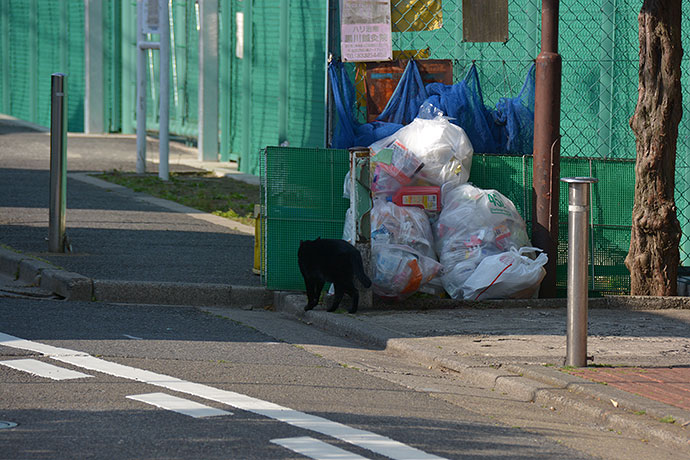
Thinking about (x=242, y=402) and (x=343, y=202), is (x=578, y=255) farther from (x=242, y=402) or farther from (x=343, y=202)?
(x=343, y=202)

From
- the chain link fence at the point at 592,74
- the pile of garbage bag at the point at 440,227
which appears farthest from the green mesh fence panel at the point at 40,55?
the pile of garbage bag at the point at 440,227

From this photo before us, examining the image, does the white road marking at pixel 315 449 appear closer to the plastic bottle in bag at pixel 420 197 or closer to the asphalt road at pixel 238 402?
the asphalt road at pixel 238 402

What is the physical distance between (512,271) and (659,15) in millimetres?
2552

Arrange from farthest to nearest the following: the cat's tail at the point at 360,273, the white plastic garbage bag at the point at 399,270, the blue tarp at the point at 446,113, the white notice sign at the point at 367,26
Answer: the blue tarp at the point at 446,113 < the white notice sign at the point at 367,26 < the white plastic garbage bag at the point at 399,270 < the cat's tail at the point at 360,273

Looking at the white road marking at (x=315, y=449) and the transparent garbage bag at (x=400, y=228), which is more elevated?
the transparent garbage bag at (x=400, y=228)

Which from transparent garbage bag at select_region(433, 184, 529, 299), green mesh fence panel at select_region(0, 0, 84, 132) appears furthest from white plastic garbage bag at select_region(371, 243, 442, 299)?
green mesh fence panel at select_region(0, 0, 84, 132)

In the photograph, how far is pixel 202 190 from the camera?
52.4 ft

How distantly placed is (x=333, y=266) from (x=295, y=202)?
1092 mm

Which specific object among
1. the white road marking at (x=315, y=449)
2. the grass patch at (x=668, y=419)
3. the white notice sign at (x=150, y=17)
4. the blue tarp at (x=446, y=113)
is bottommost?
the grass patch at (x=668, y=419)

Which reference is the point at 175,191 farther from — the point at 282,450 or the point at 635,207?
the point at 282,450

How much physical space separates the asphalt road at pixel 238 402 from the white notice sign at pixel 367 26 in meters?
3.25

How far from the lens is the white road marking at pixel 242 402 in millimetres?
4918

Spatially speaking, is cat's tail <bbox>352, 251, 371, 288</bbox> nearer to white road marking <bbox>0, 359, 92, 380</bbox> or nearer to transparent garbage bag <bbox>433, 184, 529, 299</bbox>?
transparent garbage bag <bbox>433, 184, 529, 299</bbox>

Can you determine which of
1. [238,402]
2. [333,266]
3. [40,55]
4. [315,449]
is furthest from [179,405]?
[40,55]
